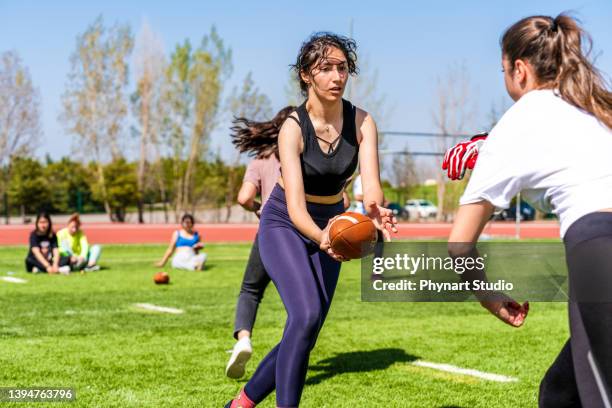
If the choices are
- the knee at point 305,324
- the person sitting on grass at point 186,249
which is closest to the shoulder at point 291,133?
the knee at point 305,324

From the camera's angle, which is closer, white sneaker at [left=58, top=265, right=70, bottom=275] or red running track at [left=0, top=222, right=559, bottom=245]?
white sneaker at [left=58, top=265, right=70, bottom=275]

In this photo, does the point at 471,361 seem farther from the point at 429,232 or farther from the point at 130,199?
the point at 130,199

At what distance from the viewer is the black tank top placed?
4.04 meters

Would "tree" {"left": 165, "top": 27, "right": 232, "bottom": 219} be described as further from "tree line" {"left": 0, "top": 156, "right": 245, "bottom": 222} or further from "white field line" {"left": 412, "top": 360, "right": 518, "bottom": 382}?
"white field line" {"left": 412, "top": 360, "right": 518, "bottom": 382}

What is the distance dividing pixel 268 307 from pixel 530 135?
8076 millimetres

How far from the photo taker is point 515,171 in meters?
2.48

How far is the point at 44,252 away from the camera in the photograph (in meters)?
15.3

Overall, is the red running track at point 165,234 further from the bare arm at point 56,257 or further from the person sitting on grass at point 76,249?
the bare arm at point 56,257

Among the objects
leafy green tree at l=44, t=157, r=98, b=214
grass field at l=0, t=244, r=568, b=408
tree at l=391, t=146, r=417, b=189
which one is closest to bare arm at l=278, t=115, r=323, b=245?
grass field at l=0, t=244, r=568, b=408

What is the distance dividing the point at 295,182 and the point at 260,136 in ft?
7.59

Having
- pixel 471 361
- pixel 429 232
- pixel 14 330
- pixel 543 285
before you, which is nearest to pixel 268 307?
pixel 14 330

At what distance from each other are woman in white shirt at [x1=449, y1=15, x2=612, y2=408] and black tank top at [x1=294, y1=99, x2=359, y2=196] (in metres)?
1.54

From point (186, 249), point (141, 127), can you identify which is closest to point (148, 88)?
point (141, 127)

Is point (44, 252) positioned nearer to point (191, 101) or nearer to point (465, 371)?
point (465, 371)
